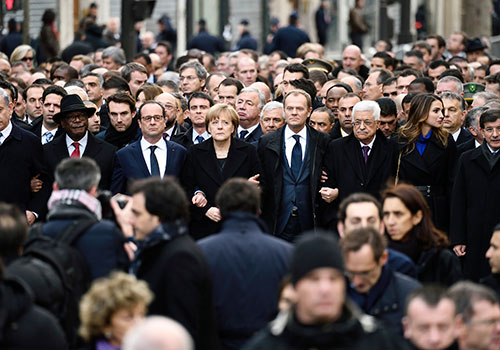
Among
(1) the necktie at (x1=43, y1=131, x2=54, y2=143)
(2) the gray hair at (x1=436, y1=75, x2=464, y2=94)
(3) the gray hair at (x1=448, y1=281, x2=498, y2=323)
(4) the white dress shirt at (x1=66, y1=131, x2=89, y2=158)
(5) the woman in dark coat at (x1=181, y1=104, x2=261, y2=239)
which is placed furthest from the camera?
(2) the gray hair at (x1=436, y1=75, x2=464, y2=94)

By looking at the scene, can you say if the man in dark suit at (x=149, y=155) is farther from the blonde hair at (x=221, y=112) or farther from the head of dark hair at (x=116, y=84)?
the head of dark hair at (x=116, y=84)

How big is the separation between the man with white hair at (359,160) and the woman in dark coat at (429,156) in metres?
0.18

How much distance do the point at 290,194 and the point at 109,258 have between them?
15.3ft

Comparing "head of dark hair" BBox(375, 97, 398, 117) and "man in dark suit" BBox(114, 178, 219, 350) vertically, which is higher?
"head of dark hair" BBox(375, 97, 398, 117)

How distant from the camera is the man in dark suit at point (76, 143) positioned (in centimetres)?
1250

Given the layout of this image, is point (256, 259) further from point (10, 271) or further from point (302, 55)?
point (302, 55)

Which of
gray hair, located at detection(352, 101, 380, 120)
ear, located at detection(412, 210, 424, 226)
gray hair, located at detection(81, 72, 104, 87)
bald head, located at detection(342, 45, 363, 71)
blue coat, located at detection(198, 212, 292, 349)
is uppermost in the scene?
bald head, located at detection(342, 45, 363, 71)

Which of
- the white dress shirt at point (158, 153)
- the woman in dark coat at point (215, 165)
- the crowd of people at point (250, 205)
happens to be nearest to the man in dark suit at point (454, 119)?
the crowd of people at point (250, 205)

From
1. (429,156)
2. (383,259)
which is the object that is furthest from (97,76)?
(383,259)

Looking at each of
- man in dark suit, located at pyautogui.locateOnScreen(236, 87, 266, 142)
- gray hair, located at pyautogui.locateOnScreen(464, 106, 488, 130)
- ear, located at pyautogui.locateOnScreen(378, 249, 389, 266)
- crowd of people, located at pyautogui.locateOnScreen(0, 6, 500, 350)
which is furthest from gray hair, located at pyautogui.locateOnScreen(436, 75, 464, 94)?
ear, located at pyautogui.locateOnScreen(378, 249, 389, 266)

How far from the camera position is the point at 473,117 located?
546 inches

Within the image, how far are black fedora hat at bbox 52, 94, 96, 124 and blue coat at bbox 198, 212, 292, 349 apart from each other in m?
5.01

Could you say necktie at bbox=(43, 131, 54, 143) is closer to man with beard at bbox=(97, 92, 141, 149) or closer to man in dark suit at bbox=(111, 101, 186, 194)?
man with beard at bbox=(97, 92, 141, 149)

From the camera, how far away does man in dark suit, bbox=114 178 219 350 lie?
7.41m
